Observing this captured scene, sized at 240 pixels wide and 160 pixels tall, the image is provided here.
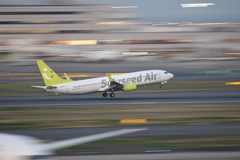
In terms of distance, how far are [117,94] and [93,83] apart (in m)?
4.95

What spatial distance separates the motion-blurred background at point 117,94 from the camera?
2266 centimetres

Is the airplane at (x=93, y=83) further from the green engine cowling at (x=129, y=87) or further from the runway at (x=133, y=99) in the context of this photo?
the runway at (x=133, y=99)

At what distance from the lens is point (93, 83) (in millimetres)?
40438

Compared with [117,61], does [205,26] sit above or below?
above

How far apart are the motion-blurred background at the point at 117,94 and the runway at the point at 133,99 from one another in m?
0.12

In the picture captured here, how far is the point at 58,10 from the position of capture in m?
117

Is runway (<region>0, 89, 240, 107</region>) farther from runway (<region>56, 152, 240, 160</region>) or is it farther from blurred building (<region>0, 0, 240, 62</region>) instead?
blurred building (<region>0, 0, 240, 62</region>)

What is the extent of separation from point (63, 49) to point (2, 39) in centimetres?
2407

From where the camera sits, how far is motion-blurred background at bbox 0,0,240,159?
74.3 ft

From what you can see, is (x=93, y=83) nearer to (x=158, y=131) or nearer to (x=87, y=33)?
(x=158, y=131)

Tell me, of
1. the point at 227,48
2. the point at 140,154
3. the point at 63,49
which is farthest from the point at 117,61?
the point at 140,154

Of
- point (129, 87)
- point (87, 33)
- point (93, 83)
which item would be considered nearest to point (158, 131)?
point (129, 87)

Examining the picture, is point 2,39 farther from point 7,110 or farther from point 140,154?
point 140,154

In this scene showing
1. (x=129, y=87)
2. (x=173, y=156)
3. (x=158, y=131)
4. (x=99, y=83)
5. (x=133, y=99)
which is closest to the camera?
(x=173, y=156)
